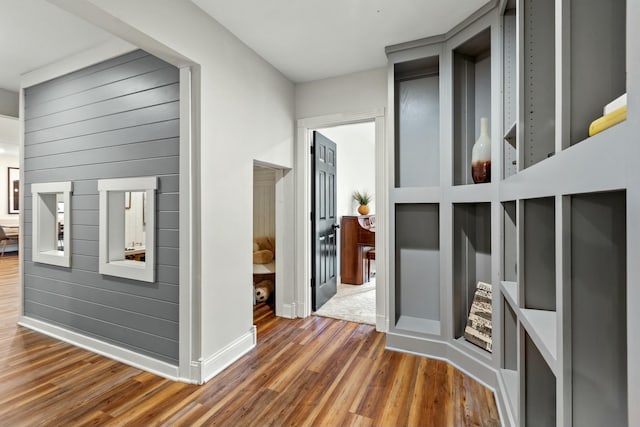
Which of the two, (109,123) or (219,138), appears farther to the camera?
(109,123)

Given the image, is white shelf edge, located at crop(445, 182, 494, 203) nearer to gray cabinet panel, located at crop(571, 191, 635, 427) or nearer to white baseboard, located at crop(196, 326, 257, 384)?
gray cabinet panel, located at crop(571, 191, 635, 427)

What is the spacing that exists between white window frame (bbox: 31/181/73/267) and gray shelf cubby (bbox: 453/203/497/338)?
3.50 m

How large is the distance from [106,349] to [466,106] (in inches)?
145

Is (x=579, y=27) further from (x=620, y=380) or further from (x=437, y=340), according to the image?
(x=437, y=340)

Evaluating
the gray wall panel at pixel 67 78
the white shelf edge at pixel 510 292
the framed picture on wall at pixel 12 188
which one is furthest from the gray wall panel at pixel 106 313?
the framed picture on wall at pixel 12 188

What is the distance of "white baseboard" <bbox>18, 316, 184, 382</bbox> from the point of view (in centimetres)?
229

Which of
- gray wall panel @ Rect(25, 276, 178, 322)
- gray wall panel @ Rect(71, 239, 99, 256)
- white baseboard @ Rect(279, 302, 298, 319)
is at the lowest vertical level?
white baseboard @ Rect(279, 302, 298, 319)

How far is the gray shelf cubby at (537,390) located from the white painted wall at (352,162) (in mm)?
3867

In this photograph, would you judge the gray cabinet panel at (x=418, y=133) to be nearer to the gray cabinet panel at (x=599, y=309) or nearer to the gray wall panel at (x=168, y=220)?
the gray wall panel at (x=168, y=220)

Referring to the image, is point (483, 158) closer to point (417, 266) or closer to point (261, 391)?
point (417, 266)

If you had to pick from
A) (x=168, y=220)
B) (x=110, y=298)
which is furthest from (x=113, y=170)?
(x=110, y=298)

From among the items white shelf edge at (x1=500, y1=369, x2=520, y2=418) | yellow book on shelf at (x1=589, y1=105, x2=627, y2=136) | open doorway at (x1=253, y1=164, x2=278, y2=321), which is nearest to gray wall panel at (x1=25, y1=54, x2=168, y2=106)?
open doorway at (x1=253, y1=164, x2=278, y2=321)

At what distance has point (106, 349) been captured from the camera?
2.61 metres

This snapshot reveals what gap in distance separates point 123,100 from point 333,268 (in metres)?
3.07
